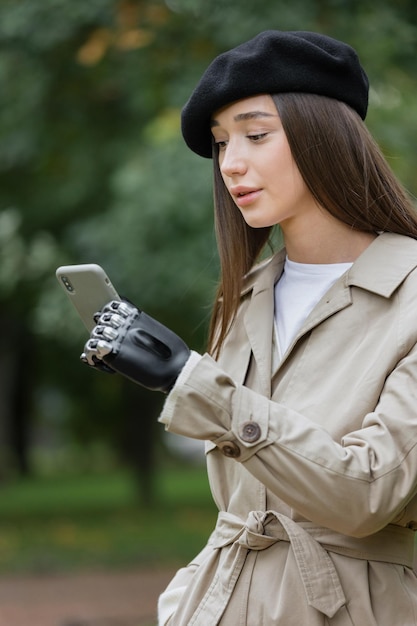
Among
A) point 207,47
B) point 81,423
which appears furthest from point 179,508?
point 207,47

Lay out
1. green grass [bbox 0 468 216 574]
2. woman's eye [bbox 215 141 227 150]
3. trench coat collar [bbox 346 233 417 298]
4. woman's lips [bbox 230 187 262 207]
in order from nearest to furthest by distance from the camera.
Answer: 1. trench coat collar [bbox 346 233 417 298]
2. woman's lips [bbox 230 187 262 207]
3. woman's eye [bbox 215 141 227 150]
4. green grass [bbox 0 468 216 574]

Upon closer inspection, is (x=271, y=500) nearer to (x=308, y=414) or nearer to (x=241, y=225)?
(x=308, y=414)

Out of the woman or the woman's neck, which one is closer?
the woman

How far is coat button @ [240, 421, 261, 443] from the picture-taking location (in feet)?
7.61

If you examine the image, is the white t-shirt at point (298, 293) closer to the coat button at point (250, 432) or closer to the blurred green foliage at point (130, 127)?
the coat button at point (250, 432)

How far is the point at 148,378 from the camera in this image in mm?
2320

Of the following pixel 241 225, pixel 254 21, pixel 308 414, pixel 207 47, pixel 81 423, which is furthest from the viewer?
pixel 81 423

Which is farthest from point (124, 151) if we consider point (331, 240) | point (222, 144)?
point (331, 240)

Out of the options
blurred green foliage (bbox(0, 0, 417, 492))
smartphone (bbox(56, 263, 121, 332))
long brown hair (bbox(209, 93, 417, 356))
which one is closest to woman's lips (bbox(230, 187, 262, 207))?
long brown hair (bbox(209, 93, 417, 356))

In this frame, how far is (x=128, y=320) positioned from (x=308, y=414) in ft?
1.49

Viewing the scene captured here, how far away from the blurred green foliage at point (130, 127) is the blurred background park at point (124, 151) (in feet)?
0.04

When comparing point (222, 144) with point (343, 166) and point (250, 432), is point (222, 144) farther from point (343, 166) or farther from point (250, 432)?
point (250, 432)

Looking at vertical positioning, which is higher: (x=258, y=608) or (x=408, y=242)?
(x=408, y=242)

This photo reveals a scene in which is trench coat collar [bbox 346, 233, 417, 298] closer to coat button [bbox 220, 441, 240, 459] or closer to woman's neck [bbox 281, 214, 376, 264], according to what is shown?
woman's neck [bbox 281, 214, 376, 264]
